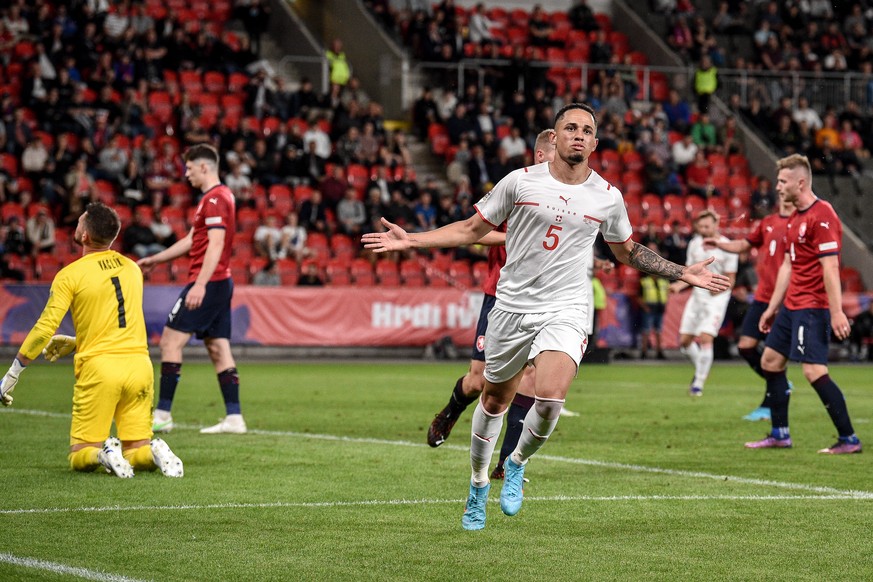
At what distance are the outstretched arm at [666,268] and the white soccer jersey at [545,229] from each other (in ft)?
0.89

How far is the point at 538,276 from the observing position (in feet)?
23.9

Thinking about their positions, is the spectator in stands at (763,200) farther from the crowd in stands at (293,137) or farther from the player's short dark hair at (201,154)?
the player's short dark hair at (201,154)

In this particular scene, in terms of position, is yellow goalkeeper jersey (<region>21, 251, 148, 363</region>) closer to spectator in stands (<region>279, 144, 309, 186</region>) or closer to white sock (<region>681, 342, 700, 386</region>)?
white sock (<region>681, 342, 700, 386</region>)

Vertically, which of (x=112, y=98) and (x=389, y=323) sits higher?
(x=112, y=98)

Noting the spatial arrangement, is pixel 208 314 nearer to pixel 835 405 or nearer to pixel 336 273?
pixel 835 405

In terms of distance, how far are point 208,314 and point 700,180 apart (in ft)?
69.4

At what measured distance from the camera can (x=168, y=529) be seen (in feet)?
22.5

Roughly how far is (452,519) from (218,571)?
1852mm

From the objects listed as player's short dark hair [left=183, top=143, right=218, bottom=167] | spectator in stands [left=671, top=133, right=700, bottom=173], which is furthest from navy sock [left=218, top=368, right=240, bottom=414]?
spectator in stands [left=671, top=133, right=700, bottom=173]

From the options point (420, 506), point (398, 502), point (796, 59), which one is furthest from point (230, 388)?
point (796, 59)

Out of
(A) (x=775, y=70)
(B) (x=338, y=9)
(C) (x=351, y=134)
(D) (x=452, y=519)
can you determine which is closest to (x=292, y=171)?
(C) (x=351, y=134)

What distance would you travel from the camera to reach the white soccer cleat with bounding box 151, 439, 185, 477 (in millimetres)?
8766

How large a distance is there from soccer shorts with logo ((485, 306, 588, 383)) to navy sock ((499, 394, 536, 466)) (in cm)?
160

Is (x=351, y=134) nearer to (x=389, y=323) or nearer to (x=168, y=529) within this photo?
(x=389, y=323)
